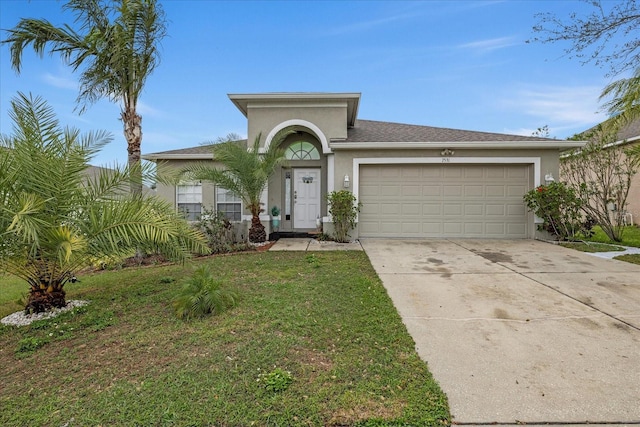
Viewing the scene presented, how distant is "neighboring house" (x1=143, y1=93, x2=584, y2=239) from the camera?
10.4m

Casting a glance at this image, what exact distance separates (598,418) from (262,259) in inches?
256

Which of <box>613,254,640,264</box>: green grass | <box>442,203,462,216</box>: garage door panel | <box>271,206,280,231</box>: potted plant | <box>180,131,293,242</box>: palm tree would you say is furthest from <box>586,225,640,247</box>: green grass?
<box>180,131,293,242</box>: palm tree

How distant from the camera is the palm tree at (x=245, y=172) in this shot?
30.9 feet

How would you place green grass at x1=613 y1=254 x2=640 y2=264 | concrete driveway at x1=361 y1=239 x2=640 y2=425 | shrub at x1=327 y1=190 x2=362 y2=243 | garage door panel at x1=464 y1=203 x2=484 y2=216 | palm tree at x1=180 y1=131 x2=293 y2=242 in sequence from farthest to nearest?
garage door panel at x1=464 y1=203 x2=484 y2=216, shrub at x1=327 y1=190 x2=362 y2=243, palm tree at x1=180 y1=131 x2=293 y2=242, green grass at x1=613 y1=254 x2=640 y2=264, concrete driveway at x1=361 y1=239 x2=640 y2=425

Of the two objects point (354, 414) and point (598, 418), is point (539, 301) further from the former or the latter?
point (354, 414)

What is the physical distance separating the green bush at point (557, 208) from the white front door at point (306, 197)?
21.7 feet

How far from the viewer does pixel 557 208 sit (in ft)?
31.7

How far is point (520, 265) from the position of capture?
692cm

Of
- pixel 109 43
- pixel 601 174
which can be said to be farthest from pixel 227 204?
pixel 601 174

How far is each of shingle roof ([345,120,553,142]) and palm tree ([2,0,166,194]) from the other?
591 centimetres

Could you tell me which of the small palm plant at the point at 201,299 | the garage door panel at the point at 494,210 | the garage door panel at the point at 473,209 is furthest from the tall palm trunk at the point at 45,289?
the garage door panel at the point at 494,210

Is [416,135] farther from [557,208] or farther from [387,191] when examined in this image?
[557,208]

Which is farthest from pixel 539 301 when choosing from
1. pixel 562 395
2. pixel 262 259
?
pixel 262 259

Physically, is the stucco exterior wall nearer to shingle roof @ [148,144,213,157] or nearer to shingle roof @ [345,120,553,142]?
shingle roof @ [345,120,553,142]
